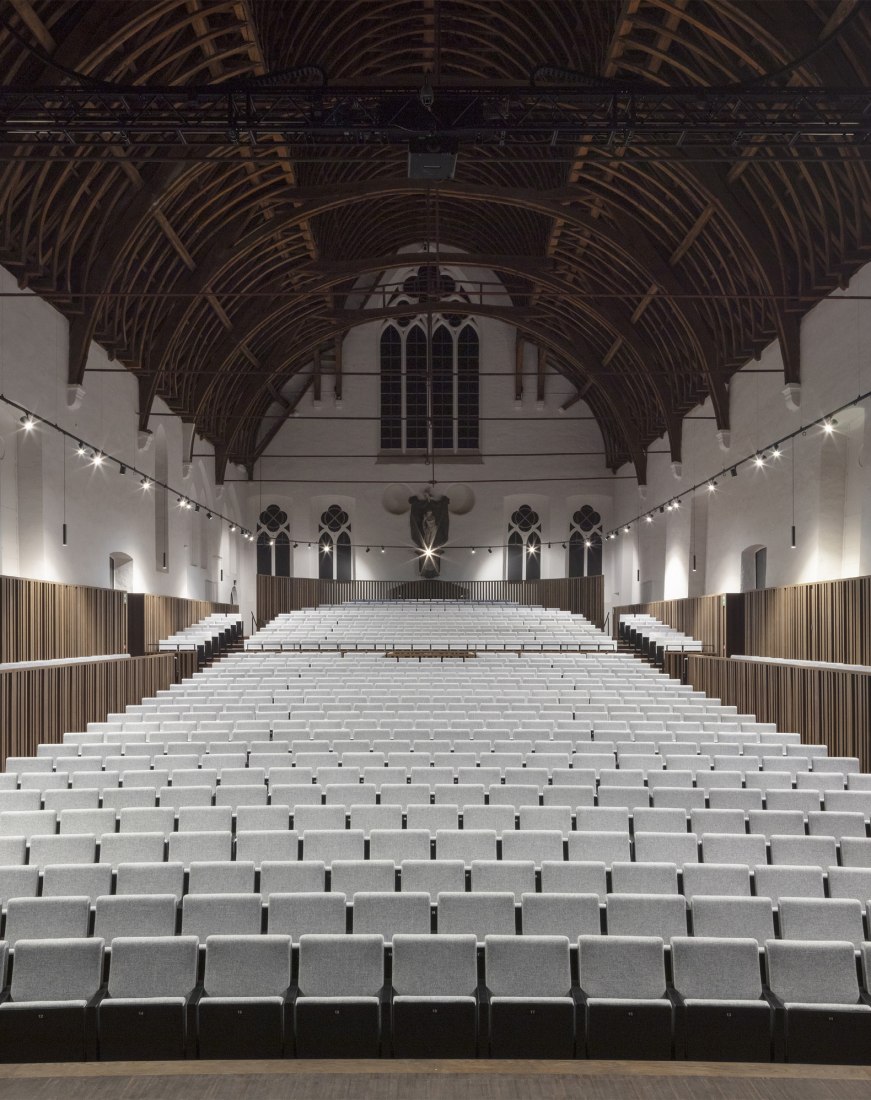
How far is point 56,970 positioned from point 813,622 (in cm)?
1521

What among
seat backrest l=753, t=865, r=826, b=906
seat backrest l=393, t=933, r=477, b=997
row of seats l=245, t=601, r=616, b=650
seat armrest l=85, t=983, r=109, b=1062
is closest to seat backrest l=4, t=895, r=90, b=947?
seat armrest l=85, t=983, r=109, b=1062

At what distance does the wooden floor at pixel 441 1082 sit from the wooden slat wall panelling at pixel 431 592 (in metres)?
31.6

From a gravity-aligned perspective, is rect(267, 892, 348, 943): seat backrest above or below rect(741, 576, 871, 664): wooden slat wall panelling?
below

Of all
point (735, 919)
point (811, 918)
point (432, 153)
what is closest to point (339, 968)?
point (735, 919)

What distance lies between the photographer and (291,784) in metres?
9.30

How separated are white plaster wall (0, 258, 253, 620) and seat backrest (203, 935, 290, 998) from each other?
13347mm

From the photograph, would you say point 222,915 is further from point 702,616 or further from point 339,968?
point 702,616

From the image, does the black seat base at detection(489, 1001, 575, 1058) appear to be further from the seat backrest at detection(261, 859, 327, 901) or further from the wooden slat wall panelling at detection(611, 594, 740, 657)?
the wooden slat wall panelling at detection(611, 594, 740, 657)

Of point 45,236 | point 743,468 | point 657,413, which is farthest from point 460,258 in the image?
point 45,236

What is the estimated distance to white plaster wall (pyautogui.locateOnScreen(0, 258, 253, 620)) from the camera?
56.6 feet

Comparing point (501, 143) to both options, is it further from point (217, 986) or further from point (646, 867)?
point (217, 986)

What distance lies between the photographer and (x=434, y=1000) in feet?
17.9

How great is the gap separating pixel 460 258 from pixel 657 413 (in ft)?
28.5

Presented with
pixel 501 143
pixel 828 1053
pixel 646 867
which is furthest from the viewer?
pixel 501 143
